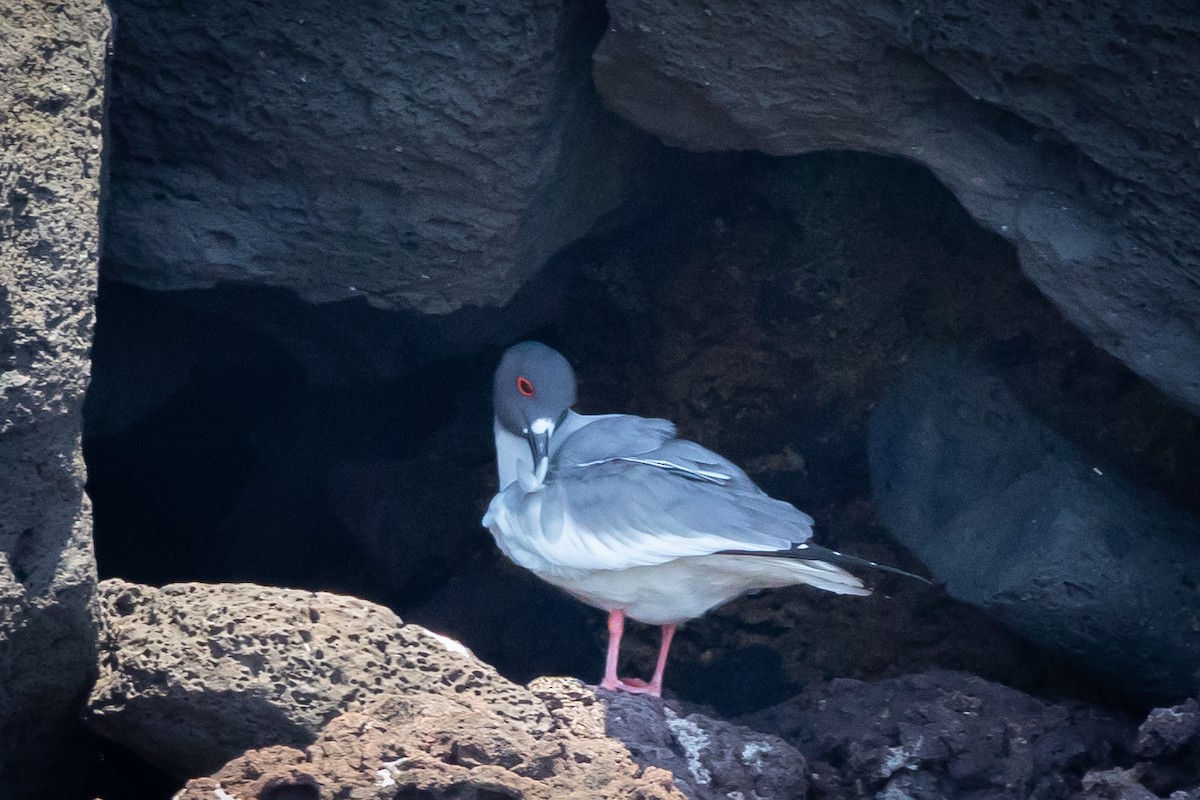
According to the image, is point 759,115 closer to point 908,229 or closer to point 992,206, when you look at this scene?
point 992,206

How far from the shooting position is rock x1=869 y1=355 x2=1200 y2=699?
291cm

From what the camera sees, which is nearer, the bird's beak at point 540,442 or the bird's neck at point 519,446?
the bird's beak at point 540,442

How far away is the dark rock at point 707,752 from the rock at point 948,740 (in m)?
0.20

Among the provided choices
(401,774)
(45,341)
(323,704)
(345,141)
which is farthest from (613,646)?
(45,341)

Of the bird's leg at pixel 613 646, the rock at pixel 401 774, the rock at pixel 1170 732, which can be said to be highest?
the rock at pixel 1170 732

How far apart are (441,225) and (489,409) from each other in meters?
1.27

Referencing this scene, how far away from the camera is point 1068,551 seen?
2955 millimetres

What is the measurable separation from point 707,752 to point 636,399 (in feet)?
6.20

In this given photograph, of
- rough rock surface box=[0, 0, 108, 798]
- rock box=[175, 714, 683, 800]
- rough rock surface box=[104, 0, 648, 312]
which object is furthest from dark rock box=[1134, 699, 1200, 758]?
rough rock surface box=[0, 0, 108, 798]

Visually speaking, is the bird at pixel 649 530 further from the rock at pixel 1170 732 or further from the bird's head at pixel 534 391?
the rock at pixel 1170 732

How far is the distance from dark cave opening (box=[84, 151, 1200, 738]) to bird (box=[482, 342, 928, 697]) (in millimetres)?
647

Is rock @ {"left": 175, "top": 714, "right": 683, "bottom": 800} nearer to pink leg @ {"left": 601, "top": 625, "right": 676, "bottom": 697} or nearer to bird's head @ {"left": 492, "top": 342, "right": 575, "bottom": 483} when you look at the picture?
pink leg @ {"left": 601, "top": 625, "right": 676, "bottom": 697}

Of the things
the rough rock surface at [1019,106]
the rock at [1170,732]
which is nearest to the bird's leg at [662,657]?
the rock at [1170,732]

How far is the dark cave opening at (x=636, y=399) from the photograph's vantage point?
355 cm
